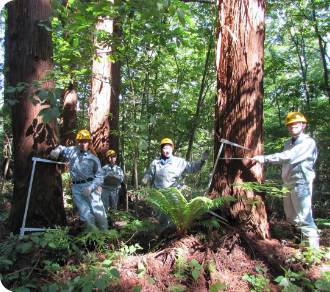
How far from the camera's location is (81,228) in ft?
14.4

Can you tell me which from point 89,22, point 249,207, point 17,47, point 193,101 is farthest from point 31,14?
point 193,101

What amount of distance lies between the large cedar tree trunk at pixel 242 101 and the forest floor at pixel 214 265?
40cm

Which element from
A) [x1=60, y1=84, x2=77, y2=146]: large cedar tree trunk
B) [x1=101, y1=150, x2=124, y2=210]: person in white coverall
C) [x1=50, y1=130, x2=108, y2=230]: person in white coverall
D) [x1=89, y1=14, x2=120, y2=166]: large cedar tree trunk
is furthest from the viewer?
[x1=60, y1=84, x2=77, y2=146]: large cedar tree trunk

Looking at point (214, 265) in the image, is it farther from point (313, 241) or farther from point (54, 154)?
point (54, 154)

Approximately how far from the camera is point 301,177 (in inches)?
134

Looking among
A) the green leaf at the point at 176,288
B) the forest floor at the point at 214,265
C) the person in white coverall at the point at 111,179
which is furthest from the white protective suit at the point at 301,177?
the person in white coverall at the point at 111,179

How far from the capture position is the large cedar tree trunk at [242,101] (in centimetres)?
335

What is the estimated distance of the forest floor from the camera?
2484 millimetres

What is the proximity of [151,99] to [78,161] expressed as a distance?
18.2 ft

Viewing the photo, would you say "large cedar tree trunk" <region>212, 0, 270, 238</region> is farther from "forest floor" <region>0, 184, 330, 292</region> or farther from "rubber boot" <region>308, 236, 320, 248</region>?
"rubber boot" <region>308, 236, 320, 248</region>

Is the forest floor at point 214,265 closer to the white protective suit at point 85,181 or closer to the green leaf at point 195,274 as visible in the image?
Answer: the green leaf at point 195,274

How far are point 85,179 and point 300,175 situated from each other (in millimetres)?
3531

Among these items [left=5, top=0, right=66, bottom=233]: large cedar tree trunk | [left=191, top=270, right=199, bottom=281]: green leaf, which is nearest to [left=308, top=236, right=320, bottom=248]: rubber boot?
[left=191, top=270, right=199, bottom=281]: green leaf

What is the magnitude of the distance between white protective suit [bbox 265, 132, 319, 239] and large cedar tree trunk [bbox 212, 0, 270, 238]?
38 centimetres
